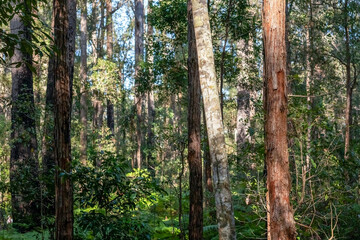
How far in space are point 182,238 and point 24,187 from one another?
12.0 ft

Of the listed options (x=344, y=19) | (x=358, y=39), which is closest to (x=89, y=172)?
(x=344, y=19)

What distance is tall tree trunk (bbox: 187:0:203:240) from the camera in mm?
8258

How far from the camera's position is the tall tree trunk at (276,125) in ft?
16.1

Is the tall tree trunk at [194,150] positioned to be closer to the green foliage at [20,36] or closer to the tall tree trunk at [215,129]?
the tall tree trunk at [215,129]

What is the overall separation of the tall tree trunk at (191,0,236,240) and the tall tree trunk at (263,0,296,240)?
2.03 ft

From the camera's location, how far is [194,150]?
8391 mm

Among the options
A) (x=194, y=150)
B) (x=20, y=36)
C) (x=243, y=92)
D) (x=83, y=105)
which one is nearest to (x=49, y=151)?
(x=194, y=150)

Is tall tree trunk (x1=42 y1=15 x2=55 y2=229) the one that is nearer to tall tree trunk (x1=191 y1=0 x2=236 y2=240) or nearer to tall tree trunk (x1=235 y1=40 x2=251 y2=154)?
tall tree trunk (x1=191 y1=0 x2=236 y2=240)

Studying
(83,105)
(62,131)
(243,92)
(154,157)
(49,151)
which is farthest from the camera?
(83,105)

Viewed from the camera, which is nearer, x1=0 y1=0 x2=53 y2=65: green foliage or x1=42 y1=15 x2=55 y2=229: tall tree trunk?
x1=0 y1=0 x2=53 y2=65: green foliage

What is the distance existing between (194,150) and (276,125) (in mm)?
3497

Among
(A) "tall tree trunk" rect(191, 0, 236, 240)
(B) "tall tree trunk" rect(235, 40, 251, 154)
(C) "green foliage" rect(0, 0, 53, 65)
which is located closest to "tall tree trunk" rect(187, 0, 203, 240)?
(A) "tall tree trunk" rect(191, 0, 236, 240)

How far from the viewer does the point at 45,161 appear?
31.1ft

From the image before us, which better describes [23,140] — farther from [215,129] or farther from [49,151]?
[215,129]
